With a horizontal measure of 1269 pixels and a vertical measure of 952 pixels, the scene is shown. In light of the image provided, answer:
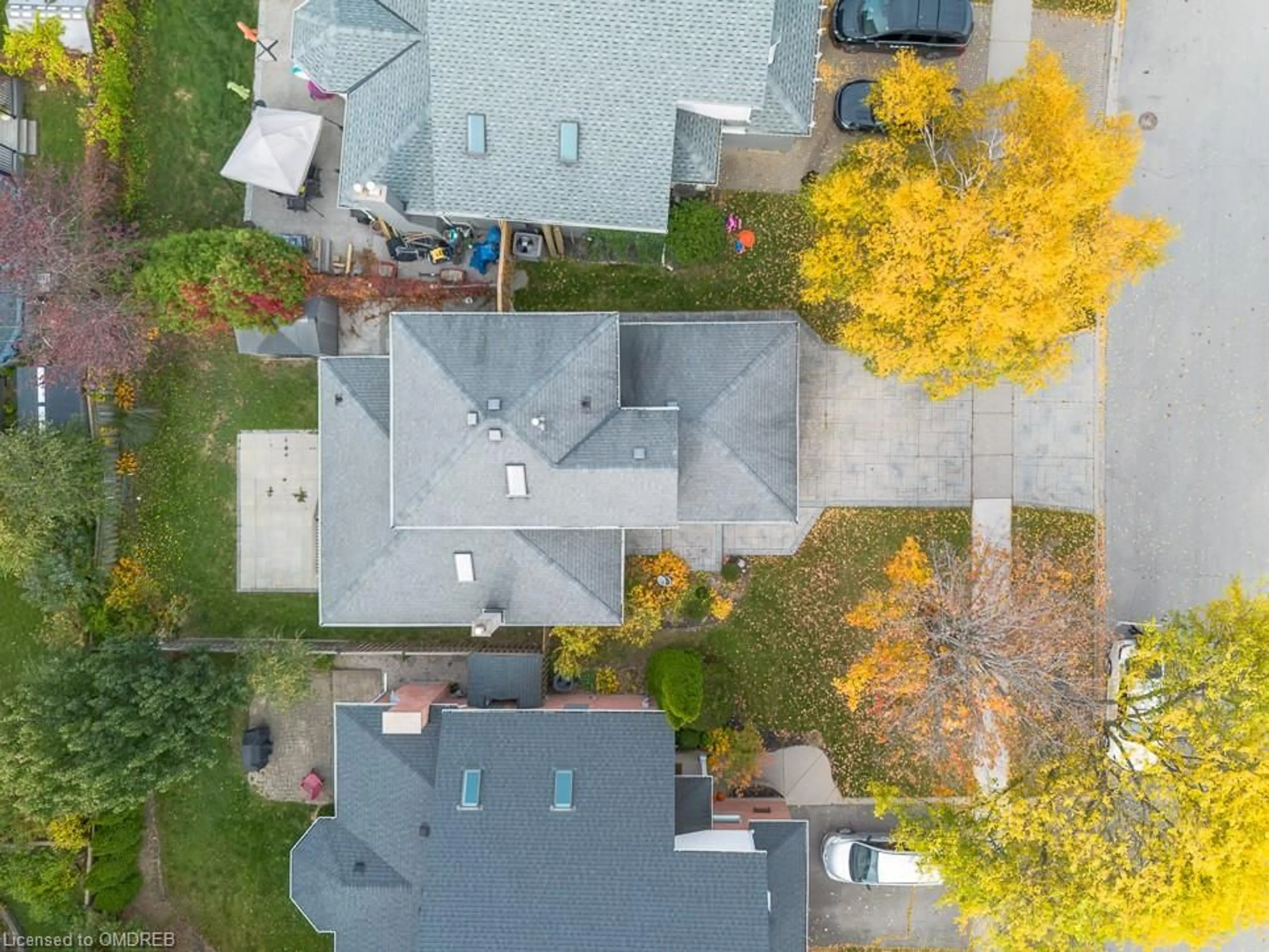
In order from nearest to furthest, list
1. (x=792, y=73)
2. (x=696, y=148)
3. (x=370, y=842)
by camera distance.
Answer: (x=696, y=148)
(x=792, y=73)
(x=370, y=842)

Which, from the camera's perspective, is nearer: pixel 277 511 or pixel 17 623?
pixel 277 511

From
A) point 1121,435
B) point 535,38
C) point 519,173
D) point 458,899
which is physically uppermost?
point 535,38

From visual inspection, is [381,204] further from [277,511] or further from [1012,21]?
[1012,21]

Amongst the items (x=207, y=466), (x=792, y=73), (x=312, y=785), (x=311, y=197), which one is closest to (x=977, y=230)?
(x=792, y=73)

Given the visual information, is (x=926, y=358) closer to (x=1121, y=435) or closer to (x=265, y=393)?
(x=1121, y=435)

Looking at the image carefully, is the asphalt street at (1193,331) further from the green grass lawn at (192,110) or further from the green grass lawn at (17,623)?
the green grass lawn at (17,623)

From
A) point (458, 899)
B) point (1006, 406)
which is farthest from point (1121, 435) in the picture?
point (458, 899)

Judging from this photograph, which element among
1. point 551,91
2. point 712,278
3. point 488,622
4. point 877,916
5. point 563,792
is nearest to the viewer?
point 551,91
